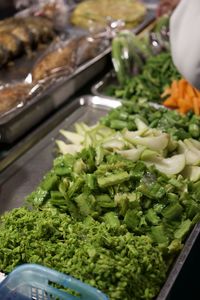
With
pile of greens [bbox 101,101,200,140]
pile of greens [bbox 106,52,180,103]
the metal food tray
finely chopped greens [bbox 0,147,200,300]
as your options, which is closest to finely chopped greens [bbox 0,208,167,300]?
finely chopped greens [bbox 0,147,200,300]

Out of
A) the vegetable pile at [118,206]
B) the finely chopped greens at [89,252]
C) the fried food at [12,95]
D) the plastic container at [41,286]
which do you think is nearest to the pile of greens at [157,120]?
the vegetable pile at [118,206]

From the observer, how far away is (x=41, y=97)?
2.71 meters

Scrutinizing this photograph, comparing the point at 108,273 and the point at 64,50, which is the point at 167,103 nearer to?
the point at 64,50

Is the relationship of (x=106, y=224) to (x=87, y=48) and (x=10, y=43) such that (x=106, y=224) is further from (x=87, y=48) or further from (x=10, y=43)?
(x=10, y=43)

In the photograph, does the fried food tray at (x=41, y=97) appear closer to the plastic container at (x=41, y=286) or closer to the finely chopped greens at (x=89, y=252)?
the finely chopped greens at (x=89, y=252)

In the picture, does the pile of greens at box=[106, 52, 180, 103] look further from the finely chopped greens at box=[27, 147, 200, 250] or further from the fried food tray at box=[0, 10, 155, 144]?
the finely chopped greens at box=[27, 147, 200, 250]

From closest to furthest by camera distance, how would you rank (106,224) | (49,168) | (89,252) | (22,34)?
(89,252)
(106,224)
(49,168)
(22,34)

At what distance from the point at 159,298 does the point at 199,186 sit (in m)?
0.59

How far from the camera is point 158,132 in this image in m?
2.25

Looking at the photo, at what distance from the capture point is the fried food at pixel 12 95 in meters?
2.57

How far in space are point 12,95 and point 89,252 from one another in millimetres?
1384

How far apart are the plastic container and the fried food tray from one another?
1196 millimetres

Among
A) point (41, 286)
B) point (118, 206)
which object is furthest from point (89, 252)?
point (118, 206)

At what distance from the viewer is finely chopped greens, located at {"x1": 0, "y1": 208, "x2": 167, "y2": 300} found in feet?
4.85
